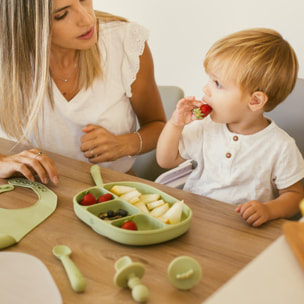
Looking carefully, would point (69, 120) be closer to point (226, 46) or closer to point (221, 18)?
point (226, 46)

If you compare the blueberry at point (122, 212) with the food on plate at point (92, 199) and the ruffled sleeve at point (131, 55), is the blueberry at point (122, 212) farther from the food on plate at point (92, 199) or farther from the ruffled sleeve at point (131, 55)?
the ruffled sleeve at point (131, 55)

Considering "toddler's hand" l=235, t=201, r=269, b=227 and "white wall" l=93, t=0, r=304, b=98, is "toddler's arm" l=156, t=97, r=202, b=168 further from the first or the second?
"white wall" l=93, t=0, r=304, b=98

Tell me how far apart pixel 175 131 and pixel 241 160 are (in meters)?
0.21

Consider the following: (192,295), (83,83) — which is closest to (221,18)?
(83,83)

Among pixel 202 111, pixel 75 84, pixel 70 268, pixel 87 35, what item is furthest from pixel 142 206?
pixel 75 84

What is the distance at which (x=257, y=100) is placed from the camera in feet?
4.22

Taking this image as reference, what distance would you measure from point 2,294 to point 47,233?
0.73 ft

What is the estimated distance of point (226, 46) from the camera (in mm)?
1260

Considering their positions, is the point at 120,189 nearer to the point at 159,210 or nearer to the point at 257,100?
the point at 159,210

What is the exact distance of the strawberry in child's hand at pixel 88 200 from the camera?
109cm

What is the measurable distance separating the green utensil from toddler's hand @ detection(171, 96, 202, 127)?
414 millimetres

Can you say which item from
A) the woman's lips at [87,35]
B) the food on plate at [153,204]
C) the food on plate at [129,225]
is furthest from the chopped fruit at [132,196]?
the woman's lips at [87,35]

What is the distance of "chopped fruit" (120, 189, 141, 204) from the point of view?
1092 millimetres

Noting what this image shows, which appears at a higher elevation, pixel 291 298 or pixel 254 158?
pixel 291 298
